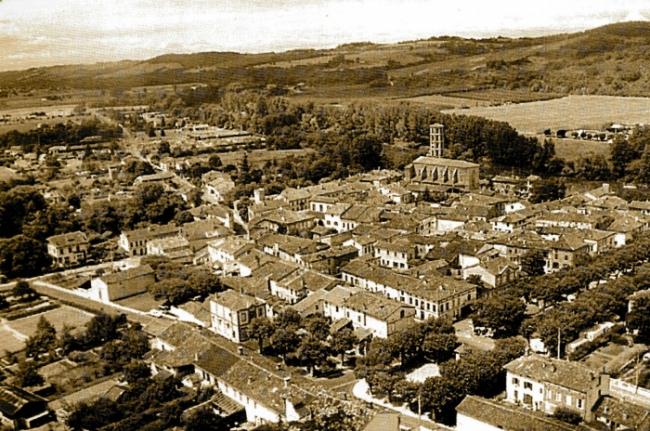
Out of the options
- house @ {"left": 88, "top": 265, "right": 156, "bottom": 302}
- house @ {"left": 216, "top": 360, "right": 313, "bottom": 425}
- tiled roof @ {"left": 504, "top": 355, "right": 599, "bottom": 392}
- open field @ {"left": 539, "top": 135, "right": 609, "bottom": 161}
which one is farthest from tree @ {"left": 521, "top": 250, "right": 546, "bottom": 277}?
open field @ {"left": 539, "top": 135, "right": 609, "bottom": 161}

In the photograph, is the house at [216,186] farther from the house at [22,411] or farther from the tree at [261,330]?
the house at [22,411]

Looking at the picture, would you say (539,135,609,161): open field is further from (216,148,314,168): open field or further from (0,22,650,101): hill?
(216,148,314,168): open field

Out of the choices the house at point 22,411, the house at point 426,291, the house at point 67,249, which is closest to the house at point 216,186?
the house at point 67,249

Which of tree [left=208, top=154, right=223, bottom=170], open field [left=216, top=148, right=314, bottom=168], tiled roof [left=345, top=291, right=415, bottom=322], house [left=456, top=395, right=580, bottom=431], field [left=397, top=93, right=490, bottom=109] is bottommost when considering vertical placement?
house [left=456, top=395, right=580, bottom=431]

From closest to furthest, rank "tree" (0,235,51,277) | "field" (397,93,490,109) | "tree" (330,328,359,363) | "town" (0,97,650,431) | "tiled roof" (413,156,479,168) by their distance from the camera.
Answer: "town" (0,97,650,431), "tree" (330,328,359,363), "tree" (0,235,51,277), "tiled roof" (413,156,479,168), "field" (397,93,490,109)

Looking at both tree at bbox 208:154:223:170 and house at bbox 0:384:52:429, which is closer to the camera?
house at bbox 0:384:52:429

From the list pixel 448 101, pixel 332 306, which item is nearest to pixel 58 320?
pixel 332 306

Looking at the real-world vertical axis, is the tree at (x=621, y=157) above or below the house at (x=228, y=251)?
above

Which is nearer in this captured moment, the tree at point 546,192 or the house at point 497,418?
the house at point 497,418
